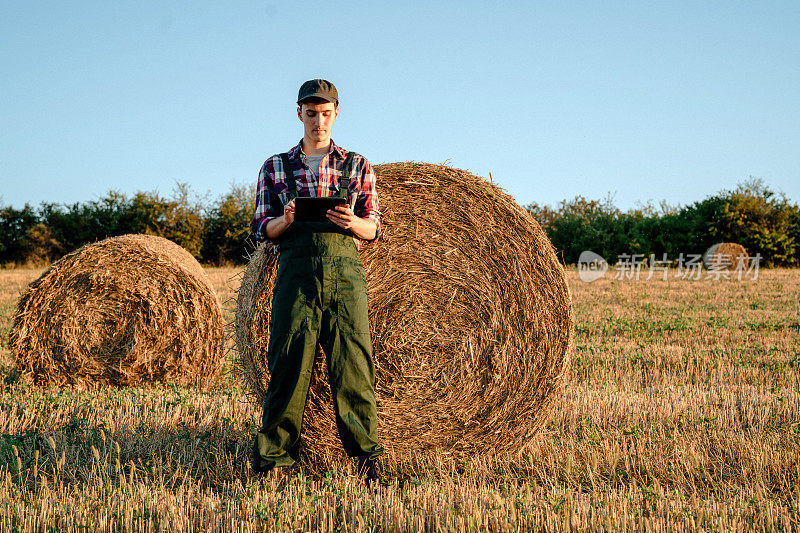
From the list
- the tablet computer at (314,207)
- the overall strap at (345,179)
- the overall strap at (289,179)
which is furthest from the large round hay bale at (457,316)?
the tablet computer at (314,207)

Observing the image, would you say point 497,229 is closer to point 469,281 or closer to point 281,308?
point 469,281

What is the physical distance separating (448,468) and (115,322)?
4766 millimetres

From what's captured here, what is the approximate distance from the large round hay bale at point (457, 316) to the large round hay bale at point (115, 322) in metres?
2.88

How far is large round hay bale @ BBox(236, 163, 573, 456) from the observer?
4797 mm

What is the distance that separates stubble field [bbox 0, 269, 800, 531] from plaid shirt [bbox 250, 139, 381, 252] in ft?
4.31

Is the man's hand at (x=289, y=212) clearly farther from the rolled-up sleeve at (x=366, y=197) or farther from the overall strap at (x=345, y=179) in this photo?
the rolled-up sleeve at (x=366, y=197)

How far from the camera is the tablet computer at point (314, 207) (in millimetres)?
3945

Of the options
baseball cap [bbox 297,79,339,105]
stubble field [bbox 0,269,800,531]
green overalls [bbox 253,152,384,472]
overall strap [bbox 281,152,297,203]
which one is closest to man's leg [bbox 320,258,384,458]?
green overalls [bbox 253,152,384,472]

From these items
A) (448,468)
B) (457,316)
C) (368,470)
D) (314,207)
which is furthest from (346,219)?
(448,468)

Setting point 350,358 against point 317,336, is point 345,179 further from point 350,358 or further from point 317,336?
point 350,358

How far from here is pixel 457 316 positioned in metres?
4.95

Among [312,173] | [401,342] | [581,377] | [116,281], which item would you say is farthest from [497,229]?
[116,281]

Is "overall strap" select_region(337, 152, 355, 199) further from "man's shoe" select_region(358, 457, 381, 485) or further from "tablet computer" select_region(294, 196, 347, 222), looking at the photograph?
"man's shoe" select_region(358, 457, 381, 485)

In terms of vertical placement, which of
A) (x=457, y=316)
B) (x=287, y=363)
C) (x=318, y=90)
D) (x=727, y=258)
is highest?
(x=727, y=258)
